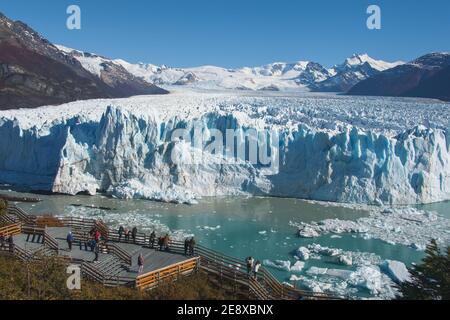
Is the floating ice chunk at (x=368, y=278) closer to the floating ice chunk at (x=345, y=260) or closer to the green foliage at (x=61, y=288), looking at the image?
the floating ice chunk at (x=345, y=260)

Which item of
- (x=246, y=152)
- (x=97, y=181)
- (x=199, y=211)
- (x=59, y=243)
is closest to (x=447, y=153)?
(x=246, y=152)

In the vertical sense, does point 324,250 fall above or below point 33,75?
below

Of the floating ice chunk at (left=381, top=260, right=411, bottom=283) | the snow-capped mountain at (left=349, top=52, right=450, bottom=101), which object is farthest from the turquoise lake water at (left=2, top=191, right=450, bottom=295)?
the snow-capped mountain at (left=349, top=52, right=450, bottom=101)

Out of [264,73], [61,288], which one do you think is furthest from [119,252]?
[264,73]

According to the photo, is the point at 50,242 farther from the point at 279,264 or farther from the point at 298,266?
the point at 298,266

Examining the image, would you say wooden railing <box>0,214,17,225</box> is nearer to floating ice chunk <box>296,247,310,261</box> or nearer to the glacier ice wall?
floating ice chunk <box>296,247,310,261</box>
